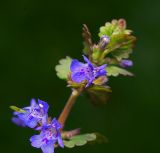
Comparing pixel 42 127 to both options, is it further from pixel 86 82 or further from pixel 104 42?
pixel 104 42

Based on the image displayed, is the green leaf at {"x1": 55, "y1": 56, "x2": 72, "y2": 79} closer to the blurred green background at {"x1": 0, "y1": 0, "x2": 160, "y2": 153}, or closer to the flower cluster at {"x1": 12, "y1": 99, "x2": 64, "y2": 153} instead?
the flower cluster at {"x1": 12, "y1": 99, "x2": 64, "y2": 153}

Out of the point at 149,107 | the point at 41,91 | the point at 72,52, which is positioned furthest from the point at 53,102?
the point at 149,107

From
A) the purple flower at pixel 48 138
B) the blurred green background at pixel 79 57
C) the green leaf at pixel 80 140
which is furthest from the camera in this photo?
the blurred green background at pixel 79 57

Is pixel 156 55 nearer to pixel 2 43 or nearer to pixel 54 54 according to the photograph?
pixel 54 54

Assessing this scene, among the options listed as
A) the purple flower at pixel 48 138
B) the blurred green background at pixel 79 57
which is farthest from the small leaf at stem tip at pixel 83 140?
the blurred green background at pixel 79 57

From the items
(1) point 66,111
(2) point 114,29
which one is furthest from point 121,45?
(1) point 66,111

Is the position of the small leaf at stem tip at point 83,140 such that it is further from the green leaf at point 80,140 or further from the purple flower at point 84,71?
the purple flower at point 84,71

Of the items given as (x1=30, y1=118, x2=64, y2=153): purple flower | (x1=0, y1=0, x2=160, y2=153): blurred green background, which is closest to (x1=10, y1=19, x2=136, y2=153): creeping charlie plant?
(x1=30, y1=118, x2=64, y2=153): purple flower
